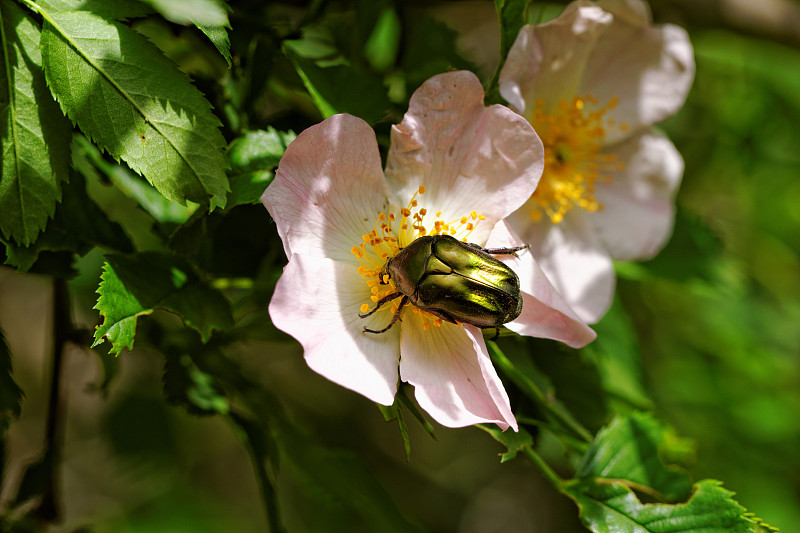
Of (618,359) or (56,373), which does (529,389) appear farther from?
(56,373)

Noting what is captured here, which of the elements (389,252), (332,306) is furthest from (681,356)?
(332,306)

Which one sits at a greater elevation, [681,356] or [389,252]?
[389,252]

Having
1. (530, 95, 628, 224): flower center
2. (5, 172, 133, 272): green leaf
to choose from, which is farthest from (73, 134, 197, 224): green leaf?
(530, 95, 628, 224): flower center

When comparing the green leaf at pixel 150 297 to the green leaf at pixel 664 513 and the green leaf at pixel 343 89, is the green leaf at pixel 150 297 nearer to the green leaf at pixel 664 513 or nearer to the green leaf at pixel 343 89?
the green leaf at pixel 343 89

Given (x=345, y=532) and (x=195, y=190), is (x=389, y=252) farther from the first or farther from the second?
(x=345, y=532)

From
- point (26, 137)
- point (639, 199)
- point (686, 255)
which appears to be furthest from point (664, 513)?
point (26, 137)

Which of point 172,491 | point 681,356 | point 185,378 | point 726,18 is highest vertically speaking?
point 726,18

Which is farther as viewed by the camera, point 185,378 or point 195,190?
point 185,378

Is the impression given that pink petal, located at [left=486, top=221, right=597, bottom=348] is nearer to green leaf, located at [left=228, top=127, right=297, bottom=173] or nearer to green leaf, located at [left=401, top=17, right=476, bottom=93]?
green leaf, located at [left=228, top=127, right=297, bottom=173]
